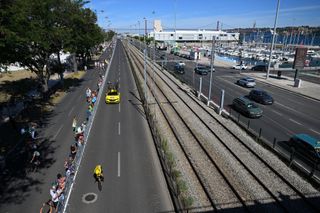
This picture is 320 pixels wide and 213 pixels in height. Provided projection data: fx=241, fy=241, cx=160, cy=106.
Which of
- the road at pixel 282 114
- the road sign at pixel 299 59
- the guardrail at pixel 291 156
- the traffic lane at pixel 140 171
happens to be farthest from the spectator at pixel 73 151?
the road sign at pixel 299 59

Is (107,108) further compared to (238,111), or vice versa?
(107,108)

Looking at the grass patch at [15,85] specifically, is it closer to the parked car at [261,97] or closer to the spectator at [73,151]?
the spectator at [73,151]

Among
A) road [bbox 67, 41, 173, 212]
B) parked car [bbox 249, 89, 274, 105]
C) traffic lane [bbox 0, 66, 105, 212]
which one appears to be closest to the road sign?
parked car [bbox 249, 89, 274, 105]

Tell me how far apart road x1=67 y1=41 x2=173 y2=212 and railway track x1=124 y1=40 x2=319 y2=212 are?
10.1 feet

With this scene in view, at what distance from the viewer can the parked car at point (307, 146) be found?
18188 millimetres

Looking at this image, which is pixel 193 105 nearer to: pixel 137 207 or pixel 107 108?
pixel 107 108

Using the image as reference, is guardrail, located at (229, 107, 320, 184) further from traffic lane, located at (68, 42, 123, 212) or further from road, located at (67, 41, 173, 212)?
traffic lane, located at (68, 42, 123, 212)

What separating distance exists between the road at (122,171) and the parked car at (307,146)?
37.9ft

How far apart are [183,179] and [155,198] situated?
2.66 m

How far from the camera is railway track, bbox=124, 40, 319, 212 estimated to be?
47.5 ft

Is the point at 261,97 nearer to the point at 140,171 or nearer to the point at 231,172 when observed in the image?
the point at 231,172

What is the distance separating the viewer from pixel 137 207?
1407 centimetres

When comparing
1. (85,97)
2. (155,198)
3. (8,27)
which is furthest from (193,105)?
(8,27)

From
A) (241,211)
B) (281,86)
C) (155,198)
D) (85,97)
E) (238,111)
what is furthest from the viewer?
(281,86)
